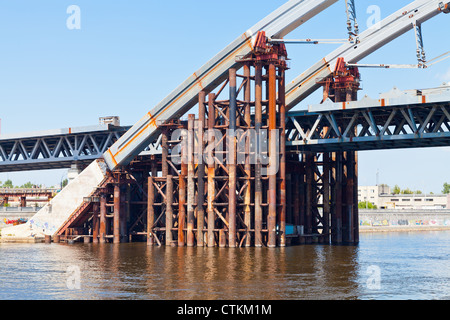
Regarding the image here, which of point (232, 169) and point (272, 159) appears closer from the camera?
point (232, 169)

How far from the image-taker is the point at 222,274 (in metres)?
52.8

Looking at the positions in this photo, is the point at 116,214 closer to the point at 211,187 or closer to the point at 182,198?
the point at 182,198

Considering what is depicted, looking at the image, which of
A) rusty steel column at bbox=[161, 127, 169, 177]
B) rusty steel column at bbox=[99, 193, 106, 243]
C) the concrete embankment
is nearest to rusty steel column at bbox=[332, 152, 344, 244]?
rusty steel column at bbox=[161, 127, 169, 177]

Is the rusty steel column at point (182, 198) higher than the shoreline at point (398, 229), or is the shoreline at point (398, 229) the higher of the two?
the rusty steel column at point (182, 198)

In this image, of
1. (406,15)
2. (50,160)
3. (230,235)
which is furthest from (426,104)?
(50,160)

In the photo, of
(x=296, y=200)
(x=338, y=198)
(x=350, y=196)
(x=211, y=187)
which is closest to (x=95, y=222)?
(x=211, y=187)

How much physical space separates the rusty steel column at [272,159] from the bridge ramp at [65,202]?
27419mm

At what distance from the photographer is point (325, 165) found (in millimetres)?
89125

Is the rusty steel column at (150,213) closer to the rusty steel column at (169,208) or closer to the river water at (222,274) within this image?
the rusty steel column at (169,208)

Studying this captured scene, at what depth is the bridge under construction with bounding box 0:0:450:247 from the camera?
252ft

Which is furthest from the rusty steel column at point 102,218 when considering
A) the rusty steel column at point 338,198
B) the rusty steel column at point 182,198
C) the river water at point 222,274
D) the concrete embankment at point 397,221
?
the concrete embankment at point 397,221

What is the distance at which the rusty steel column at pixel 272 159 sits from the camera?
7656 centimetres

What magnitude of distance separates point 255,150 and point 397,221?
123m

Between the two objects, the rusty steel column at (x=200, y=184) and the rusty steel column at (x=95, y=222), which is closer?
the rusty steel column at (x=200, y=184)
